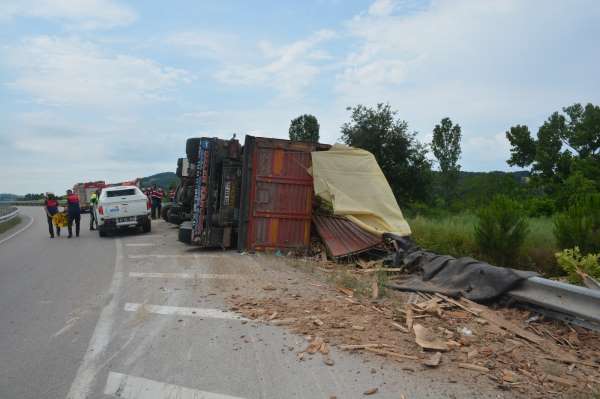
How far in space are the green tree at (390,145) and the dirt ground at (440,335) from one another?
1483 cm

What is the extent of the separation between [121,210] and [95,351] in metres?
12.9

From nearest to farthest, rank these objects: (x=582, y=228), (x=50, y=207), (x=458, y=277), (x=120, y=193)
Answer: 1. (x=458, y=277)
2. (x=582, y=228)
3. (x=120, y=193)
4. (x=50, y=207)

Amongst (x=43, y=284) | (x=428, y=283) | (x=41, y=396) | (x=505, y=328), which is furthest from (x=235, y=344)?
(x=43, y=284)

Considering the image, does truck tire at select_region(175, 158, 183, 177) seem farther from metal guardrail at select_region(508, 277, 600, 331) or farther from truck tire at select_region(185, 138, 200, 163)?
metal guardrail at select_region(508, 277, 600, 331)

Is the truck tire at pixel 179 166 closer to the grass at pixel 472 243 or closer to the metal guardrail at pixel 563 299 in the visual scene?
the grass at pixel 472 243

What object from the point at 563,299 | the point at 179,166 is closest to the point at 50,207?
the point at 179,166

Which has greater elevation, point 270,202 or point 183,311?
point 270,202

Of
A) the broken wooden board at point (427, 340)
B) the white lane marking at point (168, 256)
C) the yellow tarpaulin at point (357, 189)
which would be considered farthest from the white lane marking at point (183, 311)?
the yellow tarpaulin at point (357, 189)

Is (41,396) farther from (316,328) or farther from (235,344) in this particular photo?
(316,328)

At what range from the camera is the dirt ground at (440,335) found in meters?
3.86

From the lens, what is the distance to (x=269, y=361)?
4297 millimetres

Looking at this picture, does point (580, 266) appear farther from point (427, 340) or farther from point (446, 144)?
point (446, 144)

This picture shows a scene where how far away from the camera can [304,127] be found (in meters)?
46.5

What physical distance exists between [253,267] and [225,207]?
279 cm
